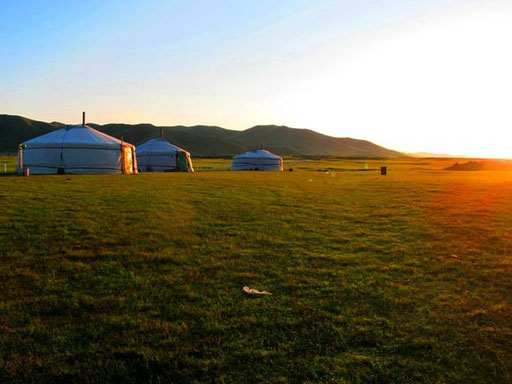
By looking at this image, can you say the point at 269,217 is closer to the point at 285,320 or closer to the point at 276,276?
the point at 276,276

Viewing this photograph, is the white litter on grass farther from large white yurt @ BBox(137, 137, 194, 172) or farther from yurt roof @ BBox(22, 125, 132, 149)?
large white yurt @ BBox(137, 137, 194, 172)

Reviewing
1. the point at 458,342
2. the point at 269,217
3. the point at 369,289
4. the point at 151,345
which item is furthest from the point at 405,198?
the point at 151,345

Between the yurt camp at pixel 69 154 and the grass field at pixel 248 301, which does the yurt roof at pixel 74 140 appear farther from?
the grass field at pixel 248 301

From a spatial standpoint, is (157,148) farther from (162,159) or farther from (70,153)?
(70,153)

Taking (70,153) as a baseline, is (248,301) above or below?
below

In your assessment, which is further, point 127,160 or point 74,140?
point 127,160

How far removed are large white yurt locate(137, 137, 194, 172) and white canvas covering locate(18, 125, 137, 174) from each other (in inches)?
401

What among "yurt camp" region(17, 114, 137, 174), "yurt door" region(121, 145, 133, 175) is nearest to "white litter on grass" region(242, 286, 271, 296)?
"yurt camp" region(17, 114, 137, 174)

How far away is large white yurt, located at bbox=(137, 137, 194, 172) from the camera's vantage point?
4006 centimetres

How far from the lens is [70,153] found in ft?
92.7

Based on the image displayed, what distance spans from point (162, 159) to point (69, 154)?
41.2ft

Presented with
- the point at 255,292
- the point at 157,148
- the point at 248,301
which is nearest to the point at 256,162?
the point at 157,148

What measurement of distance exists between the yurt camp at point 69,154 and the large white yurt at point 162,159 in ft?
33.5

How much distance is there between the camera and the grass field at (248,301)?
3.53 meters
